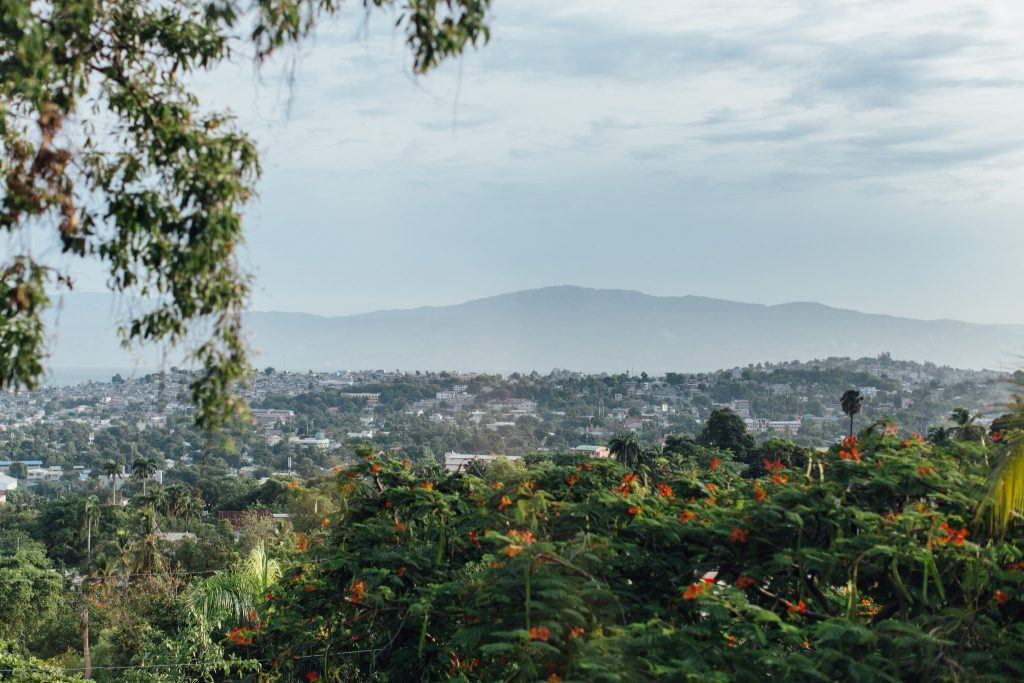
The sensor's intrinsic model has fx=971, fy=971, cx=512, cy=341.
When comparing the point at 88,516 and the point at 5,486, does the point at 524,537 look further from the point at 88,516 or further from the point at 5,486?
the point at 5,486

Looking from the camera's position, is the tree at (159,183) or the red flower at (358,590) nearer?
the tree at (159,183)

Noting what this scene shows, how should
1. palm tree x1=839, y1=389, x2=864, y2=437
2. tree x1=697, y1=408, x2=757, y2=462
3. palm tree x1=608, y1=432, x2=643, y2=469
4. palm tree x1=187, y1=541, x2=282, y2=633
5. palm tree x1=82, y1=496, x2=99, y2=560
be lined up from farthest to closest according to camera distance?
palm tree x1=82, y1=496, x2=99, y2=560
tree x1=697, y1=408, x2=757, y2=462
palm tree x1=839, y1=389, x2=864, y2=437
palm tree x1=187, y1=541, x2=282, y2=633
palm tree x1=608, y1=432, x2=643, y2=469

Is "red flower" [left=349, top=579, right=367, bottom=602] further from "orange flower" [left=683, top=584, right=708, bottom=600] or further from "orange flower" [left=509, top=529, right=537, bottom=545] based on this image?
"orange flower" [left=683, top=584, right=708, bottom=600]

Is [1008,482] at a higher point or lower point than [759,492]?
higher

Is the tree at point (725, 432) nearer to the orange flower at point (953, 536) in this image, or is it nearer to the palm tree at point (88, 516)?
the palm tree at point (88, 516)

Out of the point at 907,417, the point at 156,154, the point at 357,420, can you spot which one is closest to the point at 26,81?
the point at 156,154

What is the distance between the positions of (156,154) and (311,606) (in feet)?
11.8

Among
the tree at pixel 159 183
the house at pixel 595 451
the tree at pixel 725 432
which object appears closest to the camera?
the tree at pixel 159 183

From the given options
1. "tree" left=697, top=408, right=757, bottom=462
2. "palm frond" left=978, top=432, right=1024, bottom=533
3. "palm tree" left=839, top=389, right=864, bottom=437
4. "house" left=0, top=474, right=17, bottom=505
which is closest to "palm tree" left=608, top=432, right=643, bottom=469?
"palm frond" left=978, top=432, right=1024, bottom=533

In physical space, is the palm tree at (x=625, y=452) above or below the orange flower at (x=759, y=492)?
below

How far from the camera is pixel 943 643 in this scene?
4297 mm

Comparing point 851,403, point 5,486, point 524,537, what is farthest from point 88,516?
point 524,537

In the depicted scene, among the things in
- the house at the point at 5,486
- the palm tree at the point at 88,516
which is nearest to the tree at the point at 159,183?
the palm tree at the point at 88,516

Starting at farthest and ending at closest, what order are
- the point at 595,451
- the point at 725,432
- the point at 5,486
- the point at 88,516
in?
the point at 5,486 → the point at 595,451 → the point at 88,516 → the point at 725,432
